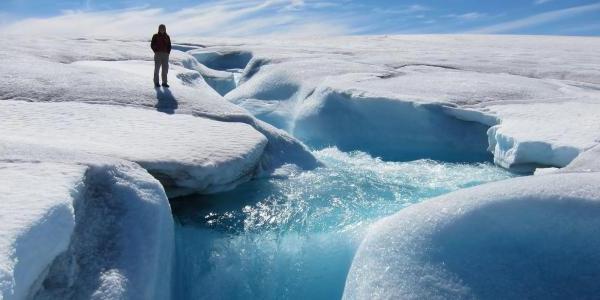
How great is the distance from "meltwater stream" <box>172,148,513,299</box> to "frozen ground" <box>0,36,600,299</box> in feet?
0.95

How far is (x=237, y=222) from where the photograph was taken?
4.72m

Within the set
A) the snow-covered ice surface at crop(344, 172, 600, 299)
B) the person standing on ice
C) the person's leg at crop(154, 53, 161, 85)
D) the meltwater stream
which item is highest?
the person standing on ice

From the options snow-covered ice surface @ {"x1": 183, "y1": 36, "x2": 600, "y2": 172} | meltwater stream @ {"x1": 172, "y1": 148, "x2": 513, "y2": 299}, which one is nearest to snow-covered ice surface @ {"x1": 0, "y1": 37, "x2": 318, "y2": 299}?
meltwater stream @ {"x1": 172, "y1": 148, "x2": 513, "y2": 299}

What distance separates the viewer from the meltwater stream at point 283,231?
409 cm

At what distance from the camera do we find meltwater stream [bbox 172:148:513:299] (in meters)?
4.09

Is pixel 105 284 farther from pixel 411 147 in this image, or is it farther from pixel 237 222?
pixel 411 147

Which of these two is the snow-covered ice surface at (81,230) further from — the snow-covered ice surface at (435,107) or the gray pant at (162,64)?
the snow-covered ice surface at (435,107)

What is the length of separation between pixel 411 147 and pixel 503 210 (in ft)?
15.7

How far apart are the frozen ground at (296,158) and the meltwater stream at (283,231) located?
289 mm

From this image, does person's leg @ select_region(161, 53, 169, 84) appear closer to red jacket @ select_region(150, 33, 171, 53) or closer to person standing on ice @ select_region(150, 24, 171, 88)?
person standing on ice @ select_region(150, 24, 171, 88)

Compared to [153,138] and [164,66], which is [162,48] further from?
[153,138]

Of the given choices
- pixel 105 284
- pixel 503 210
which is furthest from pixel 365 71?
pixel 105 284

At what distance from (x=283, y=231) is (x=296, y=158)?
1863 mm

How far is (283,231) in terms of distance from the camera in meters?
4.60
